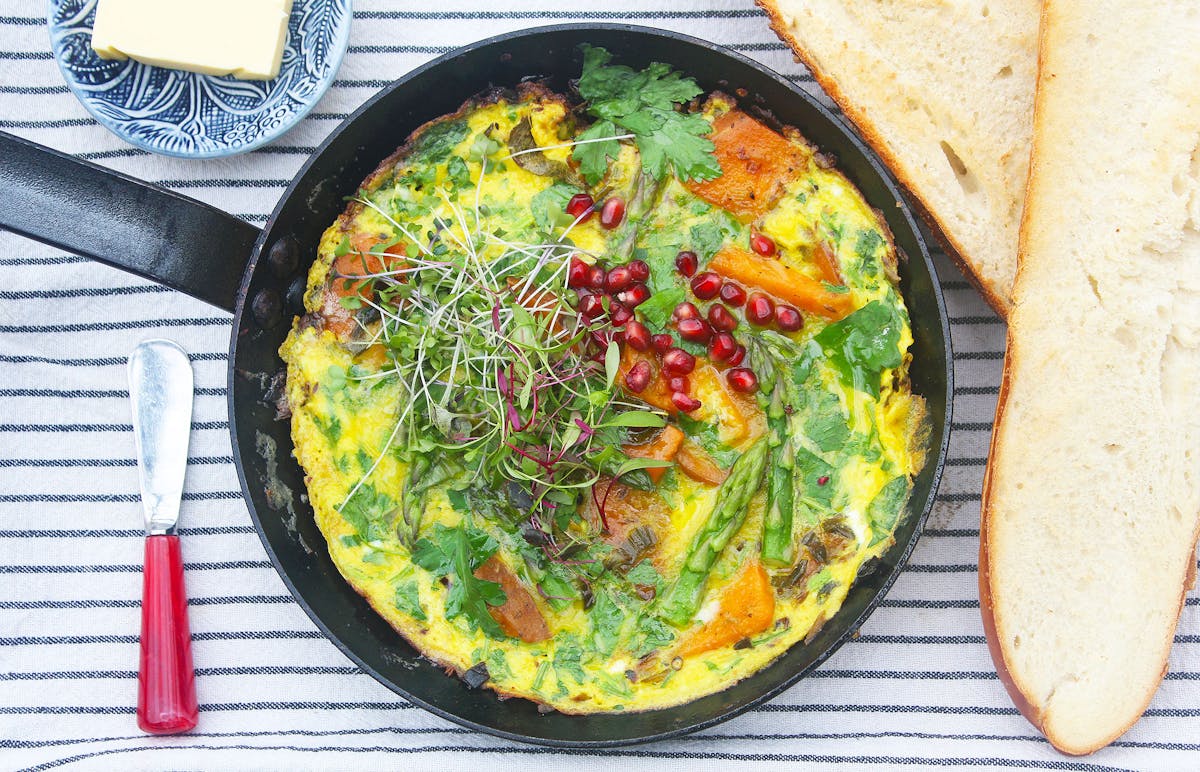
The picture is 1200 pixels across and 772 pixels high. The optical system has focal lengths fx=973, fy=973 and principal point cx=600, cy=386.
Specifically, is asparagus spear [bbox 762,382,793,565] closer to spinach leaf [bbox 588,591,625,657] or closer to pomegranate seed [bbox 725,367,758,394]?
pomegranate seed [bbox 725,367,758,394]

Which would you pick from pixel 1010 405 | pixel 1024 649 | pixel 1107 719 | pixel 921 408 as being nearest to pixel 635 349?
pixel 921 408

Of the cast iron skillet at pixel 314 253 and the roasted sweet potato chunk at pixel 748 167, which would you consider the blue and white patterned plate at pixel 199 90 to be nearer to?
the cast iron skillet at pixel 314 253

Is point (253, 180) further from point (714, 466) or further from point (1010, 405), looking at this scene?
point (1010, 405)

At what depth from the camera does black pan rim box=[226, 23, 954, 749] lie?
3.22m

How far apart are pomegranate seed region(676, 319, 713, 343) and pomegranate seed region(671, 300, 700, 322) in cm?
1

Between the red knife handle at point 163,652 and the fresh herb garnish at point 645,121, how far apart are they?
2.21 metres

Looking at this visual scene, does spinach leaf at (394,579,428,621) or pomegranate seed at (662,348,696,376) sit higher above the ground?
pomegranate seed at (662,348,696,376)

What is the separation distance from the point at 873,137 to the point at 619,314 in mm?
1230

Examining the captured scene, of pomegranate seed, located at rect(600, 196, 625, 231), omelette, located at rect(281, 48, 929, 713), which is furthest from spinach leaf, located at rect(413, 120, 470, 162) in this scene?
pomegranate seed, located at rect(600, 196, 625, 231)

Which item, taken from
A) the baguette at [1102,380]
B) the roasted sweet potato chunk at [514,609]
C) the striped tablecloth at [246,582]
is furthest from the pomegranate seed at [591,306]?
the baguette at [1102,380]

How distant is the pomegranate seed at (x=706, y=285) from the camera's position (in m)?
3.23

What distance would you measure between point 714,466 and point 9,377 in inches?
114

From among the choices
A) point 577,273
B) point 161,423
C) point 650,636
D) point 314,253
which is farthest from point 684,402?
point 161,423

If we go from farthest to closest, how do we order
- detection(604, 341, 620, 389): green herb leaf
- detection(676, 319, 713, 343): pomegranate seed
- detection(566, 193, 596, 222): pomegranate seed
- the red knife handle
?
the red knife handle
detection(566, 193, 596, 222): pomegranate seed
detection(676, 319, 713, 343): pomegranate seed
detection(604, 341, 620, 389): green herb leaf
